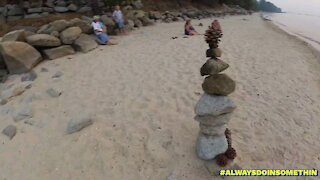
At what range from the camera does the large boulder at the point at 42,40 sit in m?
9.71

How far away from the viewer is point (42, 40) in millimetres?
9789

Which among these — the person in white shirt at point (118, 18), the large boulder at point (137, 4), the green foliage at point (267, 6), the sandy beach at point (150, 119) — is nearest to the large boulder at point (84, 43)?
the sandy beach at point (150, 119)

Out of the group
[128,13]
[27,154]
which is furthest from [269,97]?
[128,13]

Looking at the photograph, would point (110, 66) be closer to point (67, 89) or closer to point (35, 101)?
point (67, 89)

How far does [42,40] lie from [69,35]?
1102 millimetres

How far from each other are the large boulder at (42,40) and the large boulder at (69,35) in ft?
1.16

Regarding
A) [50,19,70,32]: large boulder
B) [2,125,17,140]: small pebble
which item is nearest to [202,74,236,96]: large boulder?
[2,125,17,140]: small pebble

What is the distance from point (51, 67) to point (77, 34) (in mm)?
2270

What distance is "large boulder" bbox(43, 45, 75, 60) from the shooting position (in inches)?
391

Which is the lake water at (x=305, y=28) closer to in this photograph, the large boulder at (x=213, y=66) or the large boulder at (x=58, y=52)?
the large boulder at (x=213, y=66)

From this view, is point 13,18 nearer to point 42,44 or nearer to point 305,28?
point 42,44

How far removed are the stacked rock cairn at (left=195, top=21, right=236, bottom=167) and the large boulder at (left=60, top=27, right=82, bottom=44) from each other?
24.8 ft

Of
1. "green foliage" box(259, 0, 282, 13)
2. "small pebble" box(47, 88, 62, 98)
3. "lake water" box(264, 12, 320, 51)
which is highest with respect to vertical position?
"small pebble" box(47, 88, 62, 98)

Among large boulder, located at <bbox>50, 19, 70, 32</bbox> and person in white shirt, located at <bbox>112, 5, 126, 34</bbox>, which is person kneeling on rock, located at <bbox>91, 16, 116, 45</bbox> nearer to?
large boulder, located at <bbox>50, 19, 70, 32</bbox>
